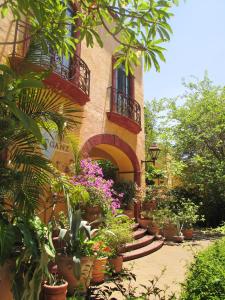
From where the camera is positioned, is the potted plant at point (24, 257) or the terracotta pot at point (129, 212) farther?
the terracotta pot at point (129, 212)

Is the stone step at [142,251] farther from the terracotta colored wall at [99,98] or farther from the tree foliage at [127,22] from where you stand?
the tree foliage at [127,22]

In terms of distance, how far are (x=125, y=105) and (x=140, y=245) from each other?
17.5 feet

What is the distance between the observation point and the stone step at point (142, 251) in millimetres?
7574

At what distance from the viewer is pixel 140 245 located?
28.5 feet

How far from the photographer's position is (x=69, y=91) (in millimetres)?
8078

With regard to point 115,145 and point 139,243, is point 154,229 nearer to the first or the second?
point 139,243

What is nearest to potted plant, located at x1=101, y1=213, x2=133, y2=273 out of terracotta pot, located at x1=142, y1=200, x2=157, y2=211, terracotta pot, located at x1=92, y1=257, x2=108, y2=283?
terracotta pot, located at x1=92, y1=257, x2=108, y2=283

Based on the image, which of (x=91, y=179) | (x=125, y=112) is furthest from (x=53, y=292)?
(x=125, y=112)

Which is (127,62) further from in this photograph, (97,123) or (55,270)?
(97,123)

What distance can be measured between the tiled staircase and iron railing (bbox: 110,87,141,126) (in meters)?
4.28

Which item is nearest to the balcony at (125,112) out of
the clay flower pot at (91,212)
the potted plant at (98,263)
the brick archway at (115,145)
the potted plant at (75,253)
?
the brick archway at (115,145)

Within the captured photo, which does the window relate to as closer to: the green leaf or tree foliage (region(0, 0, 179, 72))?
tree foliage (region(0, 0, 179, 72))

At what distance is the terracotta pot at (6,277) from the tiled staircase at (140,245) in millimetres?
4362

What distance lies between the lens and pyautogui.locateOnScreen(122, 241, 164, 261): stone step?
7574 millimetres
